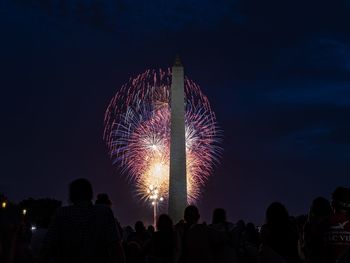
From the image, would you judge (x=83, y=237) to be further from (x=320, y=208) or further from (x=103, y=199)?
(x=320, y=208)

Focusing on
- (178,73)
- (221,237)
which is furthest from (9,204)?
(178,73)

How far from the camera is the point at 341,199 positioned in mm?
7969

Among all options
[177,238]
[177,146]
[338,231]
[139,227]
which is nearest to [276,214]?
[338,231]

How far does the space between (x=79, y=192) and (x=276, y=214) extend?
266cm

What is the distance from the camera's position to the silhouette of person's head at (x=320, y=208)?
27.2 ft

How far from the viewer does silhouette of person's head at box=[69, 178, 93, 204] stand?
21.4 feet

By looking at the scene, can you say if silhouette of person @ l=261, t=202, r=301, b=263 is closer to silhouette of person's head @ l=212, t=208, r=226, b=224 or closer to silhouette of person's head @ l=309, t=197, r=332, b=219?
silhouette of person's head @ l=309, t=197, r=332, b=219

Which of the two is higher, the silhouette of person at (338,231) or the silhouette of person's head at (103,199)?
the silhouette of person's head at (103,199)

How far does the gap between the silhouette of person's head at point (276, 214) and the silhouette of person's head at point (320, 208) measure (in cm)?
78

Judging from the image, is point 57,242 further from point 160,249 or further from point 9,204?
point 160,249

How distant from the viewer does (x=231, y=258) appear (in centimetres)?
860

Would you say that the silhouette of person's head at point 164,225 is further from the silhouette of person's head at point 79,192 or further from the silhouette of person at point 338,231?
the silhouette of person's head at point 79,192

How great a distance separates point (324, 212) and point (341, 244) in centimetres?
77

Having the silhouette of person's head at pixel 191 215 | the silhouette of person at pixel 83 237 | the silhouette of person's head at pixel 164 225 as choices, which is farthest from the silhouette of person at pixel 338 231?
the silhouette of person at pixel 83 237
